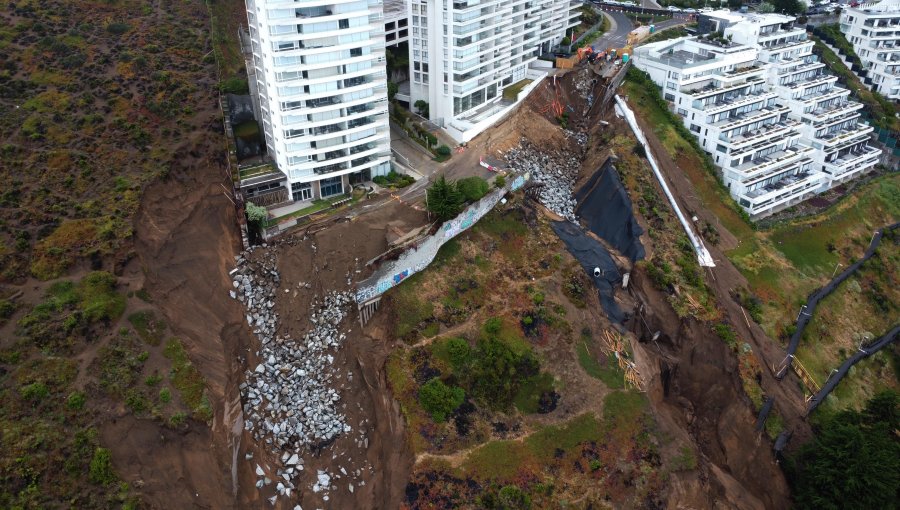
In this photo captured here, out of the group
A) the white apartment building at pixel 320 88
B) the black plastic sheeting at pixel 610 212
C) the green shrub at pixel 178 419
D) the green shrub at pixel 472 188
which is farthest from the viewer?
the black plastic sheeting at pixel 610 212

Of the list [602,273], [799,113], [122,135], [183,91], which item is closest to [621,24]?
[799,113]

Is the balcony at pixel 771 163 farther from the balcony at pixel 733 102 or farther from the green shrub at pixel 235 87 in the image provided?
the green shrub at pixel 235 87

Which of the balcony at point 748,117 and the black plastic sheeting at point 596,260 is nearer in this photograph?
the black plastic sheeting at point 596,260

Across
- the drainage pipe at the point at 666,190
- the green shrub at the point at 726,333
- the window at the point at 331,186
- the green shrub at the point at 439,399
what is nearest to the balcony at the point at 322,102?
the window at the point at 331,186

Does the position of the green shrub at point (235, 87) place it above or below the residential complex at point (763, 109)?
above

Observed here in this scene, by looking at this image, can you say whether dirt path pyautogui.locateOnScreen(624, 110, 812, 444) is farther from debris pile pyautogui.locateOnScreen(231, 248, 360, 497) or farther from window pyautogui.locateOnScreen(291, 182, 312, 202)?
window pyautogui.locateOnScreen(291, 182, 312, 202)

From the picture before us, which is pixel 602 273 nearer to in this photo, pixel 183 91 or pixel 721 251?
pixel 721 251

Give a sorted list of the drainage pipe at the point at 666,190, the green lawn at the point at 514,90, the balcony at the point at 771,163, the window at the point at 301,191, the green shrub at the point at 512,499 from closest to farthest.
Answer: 1. the green shrub at the point at 512,499
2. the window at the point at 301,191
3. the drainage pipe at the point at 666,190
4. the balcony at the point at 771,163
5. the green lawn at the point at 514,90

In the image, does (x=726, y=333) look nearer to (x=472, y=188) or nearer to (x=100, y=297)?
(x=472, y=188)
